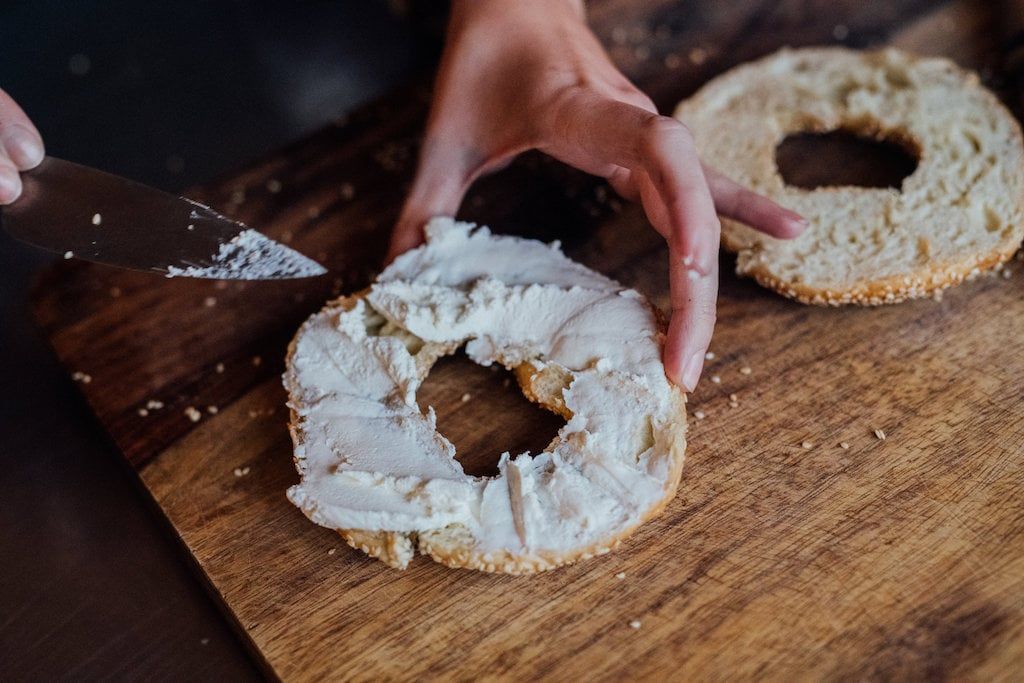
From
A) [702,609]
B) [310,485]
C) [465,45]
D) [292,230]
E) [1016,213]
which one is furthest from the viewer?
[292,230]

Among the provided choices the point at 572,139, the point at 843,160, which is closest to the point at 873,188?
the point at 843,160

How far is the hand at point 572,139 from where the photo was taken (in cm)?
176

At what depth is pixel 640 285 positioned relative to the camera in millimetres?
2260

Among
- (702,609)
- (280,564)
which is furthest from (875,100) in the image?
(280,564)

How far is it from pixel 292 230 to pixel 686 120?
115 cm

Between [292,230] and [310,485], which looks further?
[292,230]

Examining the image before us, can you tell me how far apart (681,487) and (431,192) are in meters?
1.00

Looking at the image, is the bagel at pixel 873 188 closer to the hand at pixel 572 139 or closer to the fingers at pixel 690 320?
the hand at pixel 572 139

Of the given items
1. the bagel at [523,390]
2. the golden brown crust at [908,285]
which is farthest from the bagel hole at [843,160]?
the bagel at [523,390]

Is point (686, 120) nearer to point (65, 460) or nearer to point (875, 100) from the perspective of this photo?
point (875, 100)

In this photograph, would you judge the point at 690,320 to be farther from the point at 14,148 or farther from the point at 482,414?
the point at 14,148

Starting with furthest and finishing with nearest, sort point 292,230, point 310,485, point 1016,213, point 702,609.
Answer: point 292,230 → point 1016,213 → point 310,485 → point 702,609

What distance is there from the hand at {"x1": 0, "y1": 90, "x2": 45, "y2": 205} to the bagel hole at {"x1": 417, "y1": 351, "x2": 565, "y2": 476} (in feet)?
3.18

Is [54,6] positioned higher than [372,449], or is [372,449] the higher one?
[54,6]
